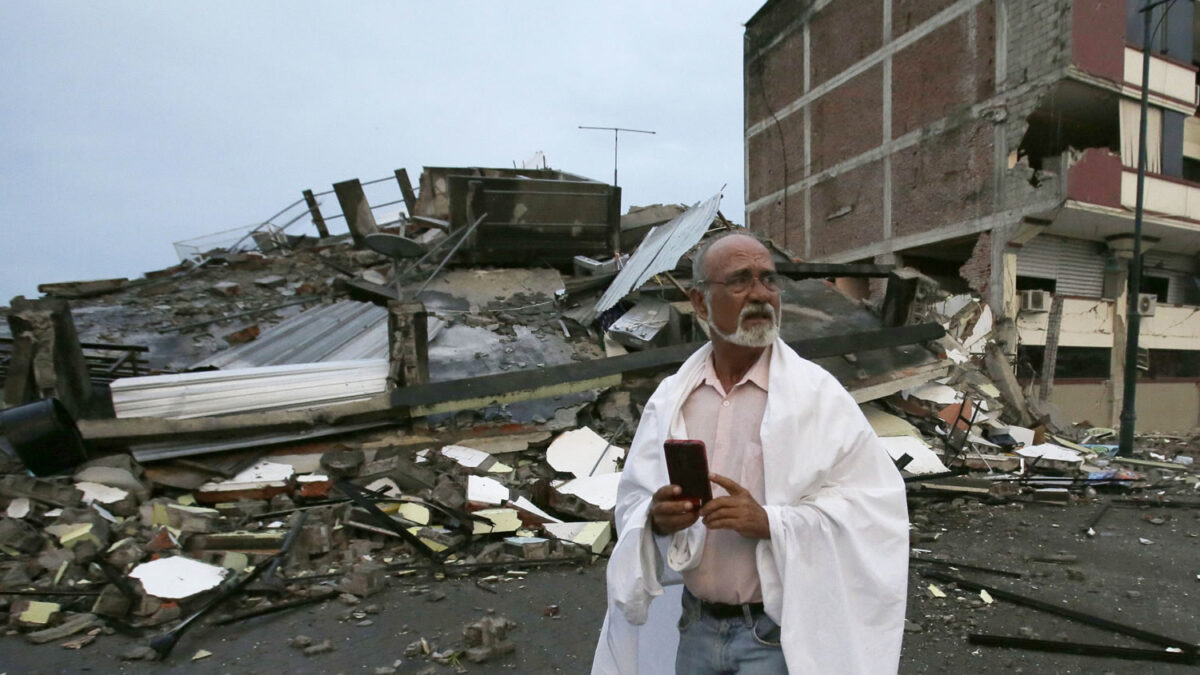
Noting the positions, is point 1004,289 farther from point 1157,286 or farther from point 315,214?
point 315,214

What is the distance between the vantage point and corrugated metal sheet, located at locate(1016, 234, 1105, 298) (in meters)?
17.0

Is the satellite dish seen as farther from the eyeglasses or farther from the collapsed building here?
the eyeglasses

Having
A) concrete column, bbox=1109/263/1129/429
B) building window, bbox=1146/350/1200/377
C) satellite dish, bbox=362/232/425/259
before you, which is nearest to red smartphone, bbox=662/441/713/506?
satellite dish, bbox=362/232/425/259

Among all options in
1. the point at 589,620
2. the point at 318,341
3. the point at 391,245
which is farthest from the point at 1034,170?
the point at 589,620

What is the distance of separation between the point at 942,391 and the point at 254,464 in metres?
9.36

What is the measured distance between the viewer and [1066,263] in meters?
17.7

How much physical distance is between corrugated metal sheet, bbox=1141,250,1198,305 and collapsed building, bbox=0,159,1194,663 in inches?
426

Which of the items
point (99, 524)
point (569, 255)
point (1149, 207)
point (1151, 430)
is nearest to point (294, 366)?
point (99, 524)

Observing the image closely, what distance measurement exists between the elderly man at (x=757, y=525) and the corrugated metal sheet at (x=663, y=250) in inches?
238

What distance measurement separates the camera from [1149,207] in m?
16.7

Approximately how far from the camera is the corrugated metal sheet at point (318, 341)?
8094 millimetres

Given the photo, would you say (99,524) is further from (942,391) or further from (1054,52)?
(1054,52)

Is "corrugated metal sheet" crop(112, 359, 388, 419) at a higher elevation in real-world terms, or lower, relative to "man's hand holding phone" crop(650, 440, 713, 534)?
lower

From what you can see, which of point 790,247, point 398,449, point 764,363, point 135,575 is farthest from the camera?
point 790,247
